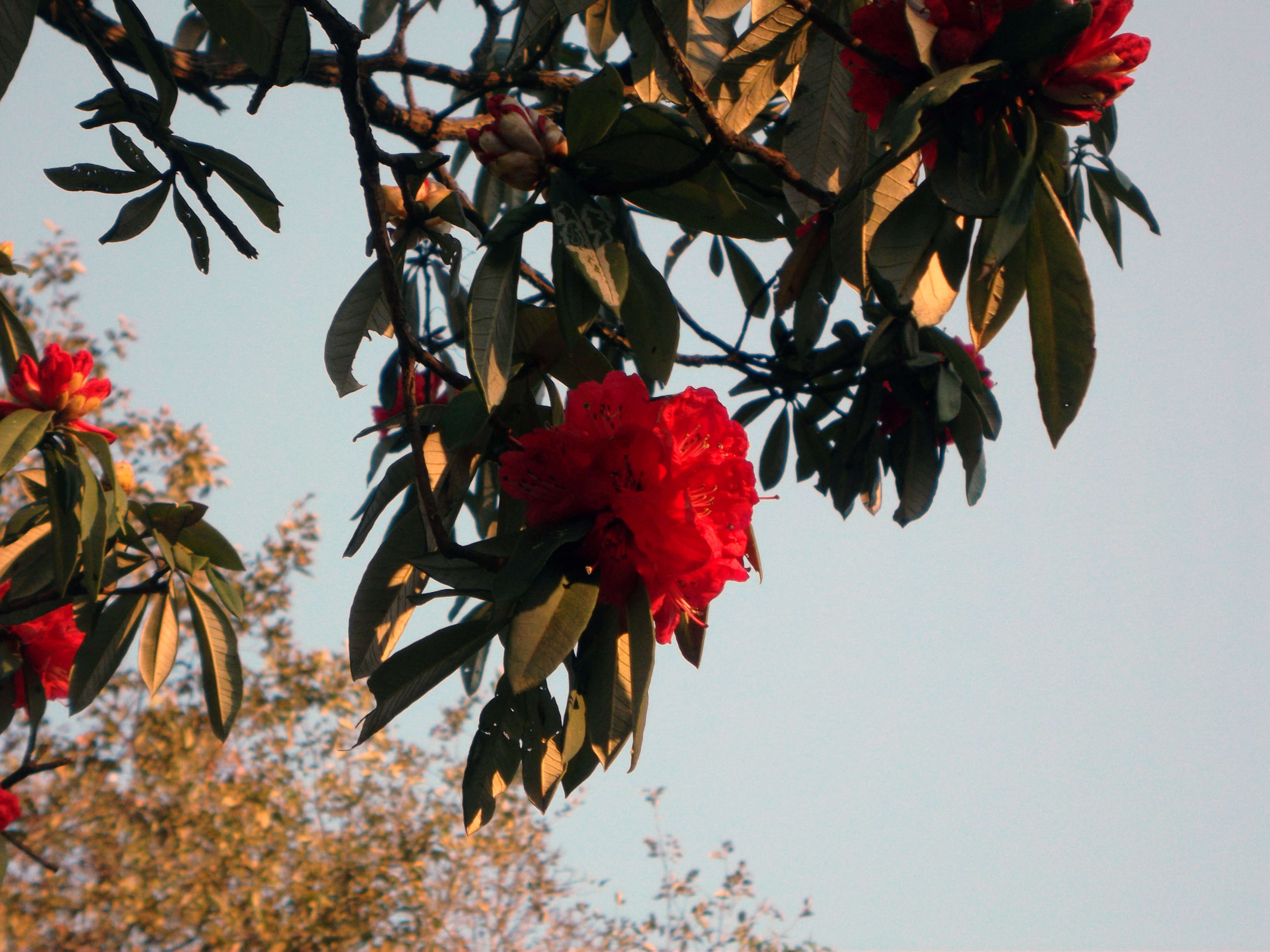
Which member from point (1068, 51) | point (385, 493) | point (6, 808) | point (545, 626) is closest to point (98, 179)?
point (385, 493)

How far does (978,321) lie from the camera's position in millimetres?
1062

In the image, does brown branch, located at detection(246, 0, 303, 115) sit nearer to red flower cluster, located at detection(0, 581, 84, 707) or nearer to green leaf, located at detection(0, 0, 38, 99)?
green leaf, located at detection(0, 0, 38, 99)

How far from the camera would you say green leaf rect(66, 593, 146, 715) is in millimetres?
1514

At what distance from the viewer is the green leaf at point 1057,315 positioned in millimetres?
878

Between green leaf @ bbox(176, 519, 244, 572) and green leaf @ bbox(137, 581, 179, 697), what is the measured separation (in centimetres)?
11

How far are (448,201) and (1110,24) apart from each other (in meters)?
0.76

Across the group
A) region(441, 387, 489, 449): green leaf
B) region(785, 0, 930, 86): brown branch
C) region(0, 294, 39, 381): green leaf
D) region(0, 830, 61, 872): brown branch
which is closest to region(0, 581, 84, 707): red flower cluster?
region(0, 830, 61, 872): brown branch

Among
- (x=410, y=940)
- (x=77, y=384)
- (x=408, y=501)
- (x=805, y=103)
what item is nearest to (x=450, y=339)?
(x=77, y=384)

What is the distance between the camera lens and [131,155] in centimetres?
121

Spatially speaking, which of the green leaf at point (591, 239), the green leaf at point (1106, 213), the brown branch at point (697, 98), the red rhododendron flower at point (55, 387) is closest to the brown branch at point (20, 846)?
the red rhododendron flower at point (55, 387)

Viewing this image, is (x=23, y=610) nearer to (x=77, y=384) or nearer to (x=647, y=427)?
(x=77, y=384)

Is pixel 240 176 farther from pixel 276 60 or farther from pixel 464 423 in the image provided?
pixel 464 423

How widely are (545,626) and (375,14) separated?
1.56m

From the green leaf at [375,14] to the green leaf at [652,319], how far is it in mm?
1196
